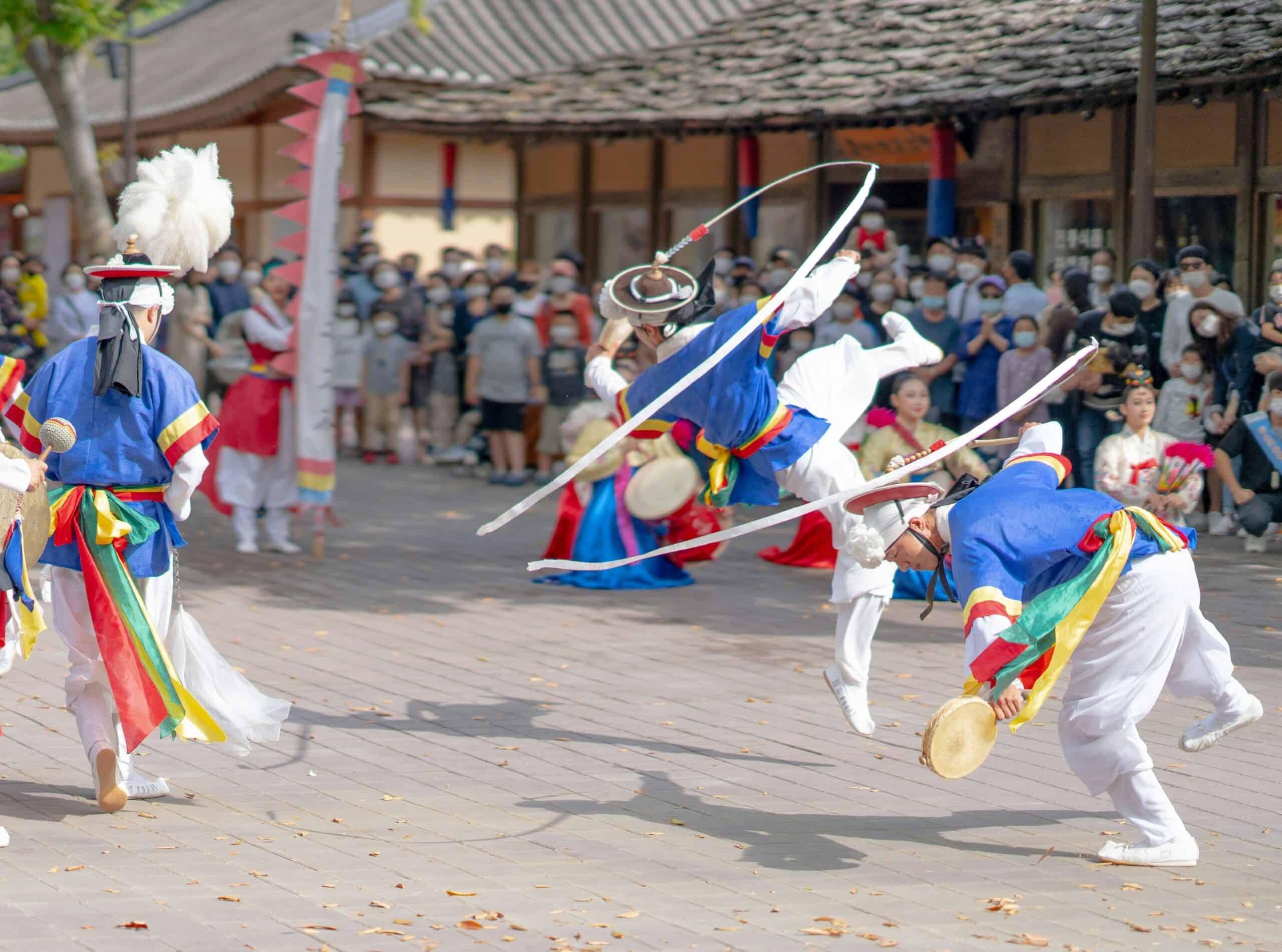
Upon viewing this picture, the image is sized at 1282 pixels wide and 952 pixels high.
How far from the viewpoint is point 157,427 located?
237 inches

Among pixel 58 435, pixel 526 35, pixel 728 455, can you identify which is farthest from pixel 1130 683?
pixel 526 35

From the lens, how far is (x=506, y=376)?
15594mm

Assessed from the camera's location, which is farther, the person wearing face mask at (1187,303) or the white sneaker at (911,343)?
the person wearing face mask at (1187,303)

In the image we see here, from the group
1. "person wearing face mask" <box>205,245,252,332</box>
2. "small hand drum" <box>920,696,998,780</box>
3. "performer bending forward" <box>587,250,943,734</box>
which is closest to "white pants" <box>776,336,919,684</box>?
"performer bending forward" <box>587,250,943,734</box>

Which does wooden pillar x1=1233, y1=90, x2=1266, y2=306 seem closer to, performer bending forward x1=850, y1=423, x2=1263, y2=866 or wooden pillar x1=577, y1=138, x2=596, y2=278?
wooden pillar x1=577, y1=138, x2=596, y2=278

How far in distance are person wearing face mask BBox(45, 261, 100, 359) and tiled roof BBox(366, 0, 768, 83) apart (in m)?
3.99

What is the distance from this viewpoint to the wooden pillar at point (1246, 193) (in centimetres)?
1397

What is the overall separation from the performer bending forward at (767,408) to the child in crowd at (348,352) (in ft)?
29.9

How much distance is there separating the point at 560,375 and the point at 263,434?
403 cm

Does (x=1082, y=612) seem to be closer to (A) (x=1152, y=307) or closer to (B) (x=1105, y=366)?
(B) (x=1105, y=366)

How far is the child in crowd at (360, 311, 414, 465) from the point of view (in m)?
17.1

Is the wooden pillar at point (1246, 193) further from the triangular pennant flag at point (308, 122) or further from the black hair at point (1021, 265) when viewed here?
the triangular pennant flag at point (308, 122)

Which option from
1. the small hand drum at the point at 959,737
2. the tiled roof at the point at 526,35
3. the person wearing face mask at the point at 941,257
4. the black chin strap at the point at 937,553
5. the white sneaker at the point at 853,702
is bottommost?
the white sneaker at the point at 853,702

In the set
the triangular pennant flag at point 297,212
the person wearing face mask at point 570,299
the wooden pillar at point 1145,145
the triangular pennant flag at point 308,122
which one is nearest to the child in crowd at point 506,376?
the person wearing face mask at point 570,299
